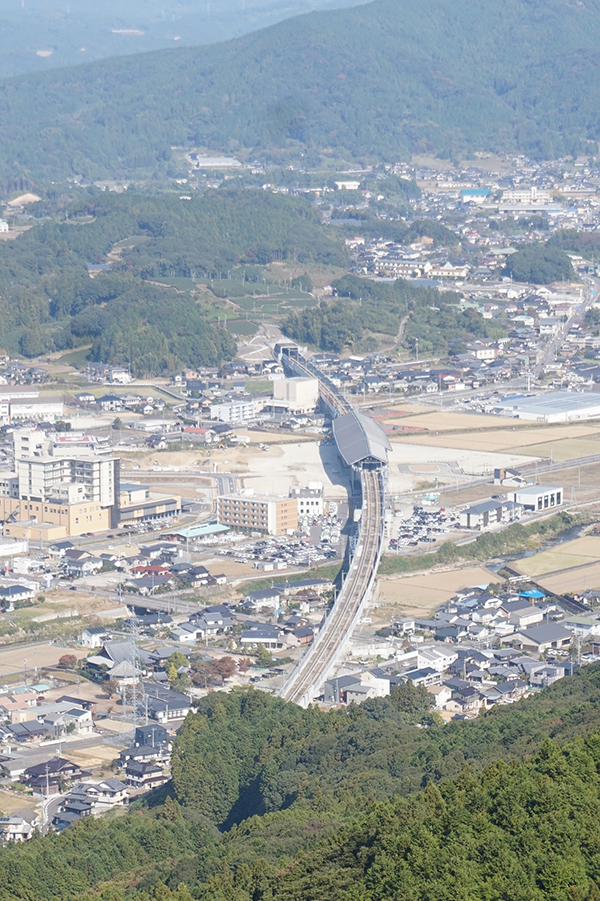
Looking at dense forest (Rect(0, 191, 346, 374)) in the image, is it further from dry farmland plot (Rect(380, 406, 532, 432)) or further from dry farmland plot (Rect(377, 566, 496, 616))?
dry farmland plot (Rect(377, 566, 496, 616))

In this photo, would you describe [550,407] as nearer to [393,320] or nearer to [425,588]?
[393,320]

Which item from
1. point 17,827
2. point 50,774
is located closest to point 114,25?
point 50,774

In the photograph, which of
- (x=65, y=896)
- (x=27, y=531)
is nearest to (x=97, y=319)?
(x=27, y=531)

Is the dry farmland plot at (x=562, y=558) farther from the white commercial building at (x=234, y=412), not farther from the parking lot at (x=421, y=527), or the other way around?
the white commercial building at (x=234, y=412)

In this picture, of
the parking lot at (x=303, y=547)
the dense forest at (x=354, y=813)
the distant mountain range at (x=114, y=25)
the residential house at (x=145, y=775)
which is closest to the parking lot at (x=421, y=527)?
the parking lot at (x=303, y=547)

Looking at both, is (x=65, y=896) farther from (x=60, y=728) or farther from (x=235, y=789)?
(x=60, y=728)

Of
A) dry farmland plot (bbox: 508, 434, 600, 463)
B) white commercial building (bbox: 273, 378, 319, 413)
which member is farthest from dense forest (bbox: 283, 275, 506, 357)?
dry farmland plot (bbox: 508, 434, 600, 463)
